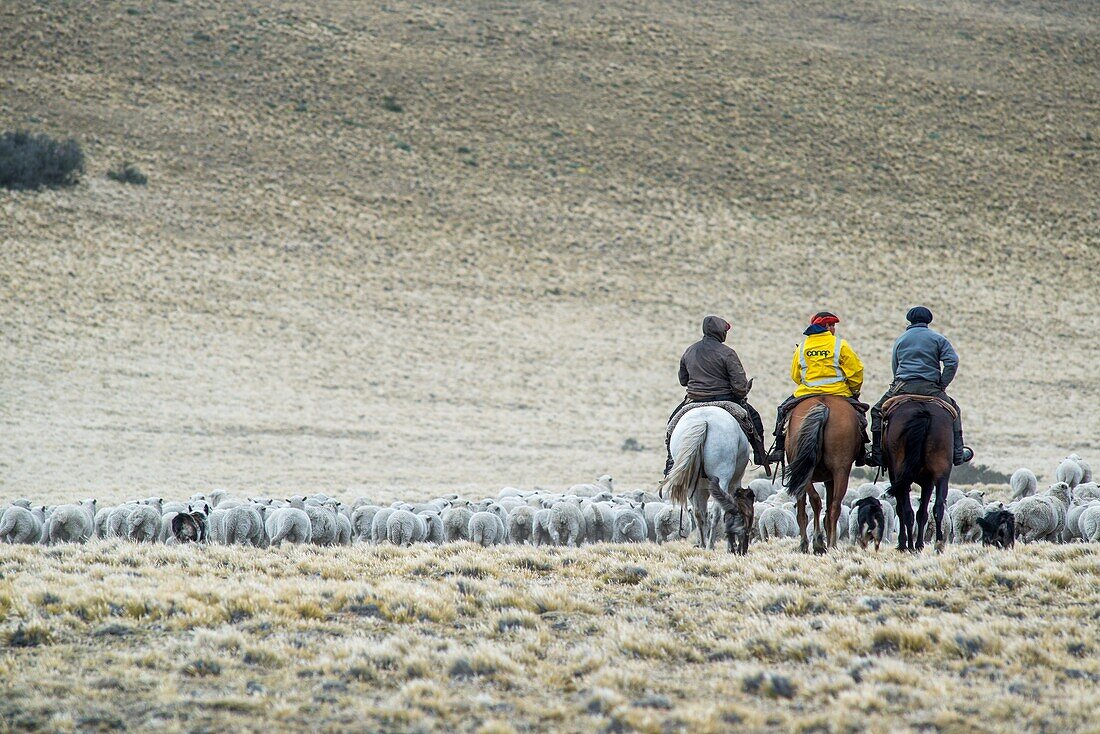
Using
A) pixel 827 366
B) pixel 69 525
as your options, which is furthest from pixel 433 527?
pixel 827 366

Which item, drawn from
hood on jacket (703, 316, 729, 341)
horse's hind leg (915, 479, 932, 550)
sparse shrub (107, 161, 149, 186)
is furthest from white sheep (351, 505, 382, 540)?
sparse shrub (107, 161, 149, 186)

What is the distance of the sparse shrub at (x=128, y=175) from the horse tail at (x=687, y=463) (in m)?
56.0

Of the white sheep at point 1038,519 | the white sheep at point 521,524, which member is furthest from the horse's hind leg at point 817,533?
the white sheep at point 521,524

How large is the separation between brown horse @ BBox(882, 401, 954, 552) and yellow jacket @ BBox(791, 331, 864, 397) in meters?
0.59

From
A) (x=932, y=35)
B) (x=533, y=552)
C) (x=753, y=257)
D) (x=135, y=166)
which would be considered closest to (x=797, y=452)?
(x=533, y=552)

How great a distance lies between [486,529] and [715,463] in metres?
4.70

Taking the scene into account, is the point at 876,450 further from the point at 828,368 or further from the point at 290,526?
the point at 290,526

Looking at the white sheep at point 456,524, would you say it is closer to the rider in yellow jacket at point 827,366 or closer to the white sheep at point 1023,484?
the rider in yellow jacket at point 827,366

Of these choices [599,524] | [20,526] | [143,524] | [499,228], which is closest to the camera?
[143,524]

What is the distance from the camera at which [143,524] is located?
14805 mm

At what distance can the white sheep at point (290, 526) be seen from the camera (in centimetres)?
1437

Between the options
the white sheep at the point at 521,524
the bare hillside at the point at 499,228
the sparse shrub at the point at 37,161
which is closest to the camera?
the white sheep at the point at 521,524

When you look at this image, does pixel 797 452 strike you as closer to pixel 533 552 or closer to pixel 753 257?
pixel 533 552

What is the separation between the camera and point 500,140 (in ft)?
236
